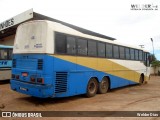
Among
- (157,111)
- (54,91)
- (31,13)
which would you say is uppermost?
(31,13)

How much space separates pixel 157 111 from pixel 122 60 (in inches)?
257

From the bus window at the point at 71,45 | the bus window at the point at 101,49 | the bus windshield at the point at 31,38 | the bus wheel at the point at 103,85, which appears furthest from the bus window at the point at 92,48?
the bus windshield at the point at 31,38

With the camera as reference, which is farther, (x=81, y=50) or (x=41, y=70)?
(x=81, y=50)

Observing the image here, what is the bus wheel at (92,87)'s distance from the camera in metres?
10.9

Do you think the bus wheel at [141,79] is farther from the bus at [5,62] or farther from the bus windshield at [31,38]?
the bus windshield at [31,38]

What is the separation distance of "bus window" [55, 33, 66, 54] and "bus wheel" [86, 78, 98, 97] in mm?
2639

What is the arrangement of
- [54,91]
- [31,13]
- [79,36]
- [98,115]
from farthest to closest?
[31,13], [79,36], [54,91], [98,115]

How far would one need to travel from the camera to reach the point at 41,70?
8.50 meters

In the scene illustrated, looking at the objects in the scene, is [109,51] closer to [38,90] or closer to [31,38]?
[31,38]

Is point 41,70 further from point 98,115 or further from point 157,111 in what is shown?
point 157,111

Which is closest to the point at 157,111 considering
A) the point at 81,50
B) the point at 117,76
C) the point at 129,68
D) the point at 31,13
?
the point at 81,50

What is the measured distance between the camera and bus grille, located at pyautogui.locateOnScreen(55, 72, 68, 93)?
884cm

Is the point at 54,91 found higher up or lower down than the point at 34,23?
lower down

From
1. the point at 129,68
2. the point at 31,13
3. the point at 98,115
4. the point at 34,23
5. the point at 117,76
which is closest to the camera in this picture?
the point at 98,115
